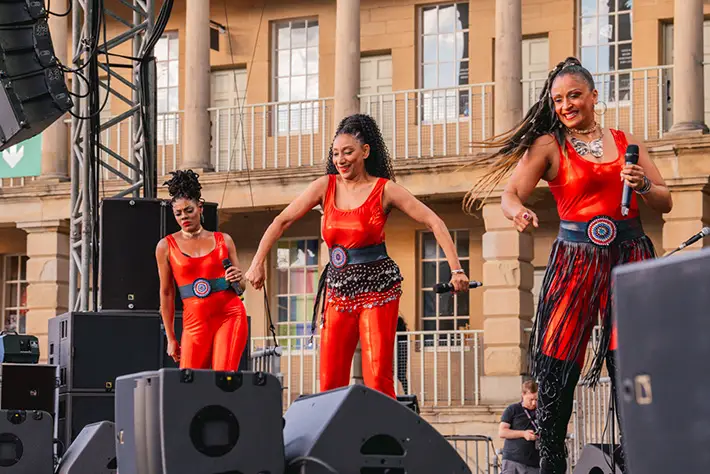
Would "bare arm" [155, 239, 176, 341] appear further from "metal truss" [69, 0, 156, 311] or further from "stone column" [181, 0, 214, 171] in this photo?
"stone column" [181, 0, 214, 171]

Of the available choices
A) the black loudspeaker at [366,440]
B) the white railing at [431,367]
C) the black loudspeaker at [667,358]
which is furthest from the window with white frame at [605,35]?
the black loudspeaker at [667,358]

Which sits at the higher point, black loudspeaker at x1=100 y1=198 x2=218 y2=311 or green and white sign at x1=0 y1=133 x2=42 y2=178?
green and white sign at x1=0 y1=133 x2=42 y2=178

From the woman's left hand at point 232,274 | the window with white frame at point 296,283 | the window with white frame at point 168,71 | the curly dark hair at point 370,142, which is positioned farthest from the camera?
the window with white frame at point 168,71

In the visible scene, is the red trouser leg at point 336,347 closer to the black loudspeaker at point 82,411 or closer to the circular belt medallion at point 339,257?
the circular belt medallion at point 339,257

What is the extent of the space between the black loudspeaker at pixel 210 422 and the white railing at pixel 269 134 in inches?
702

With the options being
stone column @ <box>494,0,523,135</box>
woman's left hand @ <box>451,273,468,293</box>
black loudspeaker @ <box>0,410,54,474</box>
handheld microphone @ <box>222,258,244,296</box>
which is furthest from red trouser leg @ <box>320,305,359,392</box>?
stone column @ <box>494,0,523,135</box>

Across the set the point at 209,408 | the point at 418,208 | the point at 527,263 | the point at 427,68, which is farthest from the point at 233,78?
the point at 209,408

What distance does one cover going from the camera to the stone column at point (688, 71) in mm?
19172

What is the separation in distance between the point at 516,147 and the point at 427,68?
1783 cm

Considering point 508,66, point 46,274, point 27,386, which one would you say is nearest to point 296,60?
point 508,66

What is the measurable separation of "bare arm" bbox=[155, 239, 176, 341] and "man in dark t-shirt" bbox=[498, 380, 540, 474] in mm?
4019

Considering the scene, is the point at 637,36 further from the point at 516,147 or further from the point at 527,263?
the point at 516,147

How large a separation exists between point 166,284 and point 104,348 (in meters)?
1.66

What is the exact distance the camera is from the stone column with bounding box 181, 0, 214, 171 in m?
22.3
